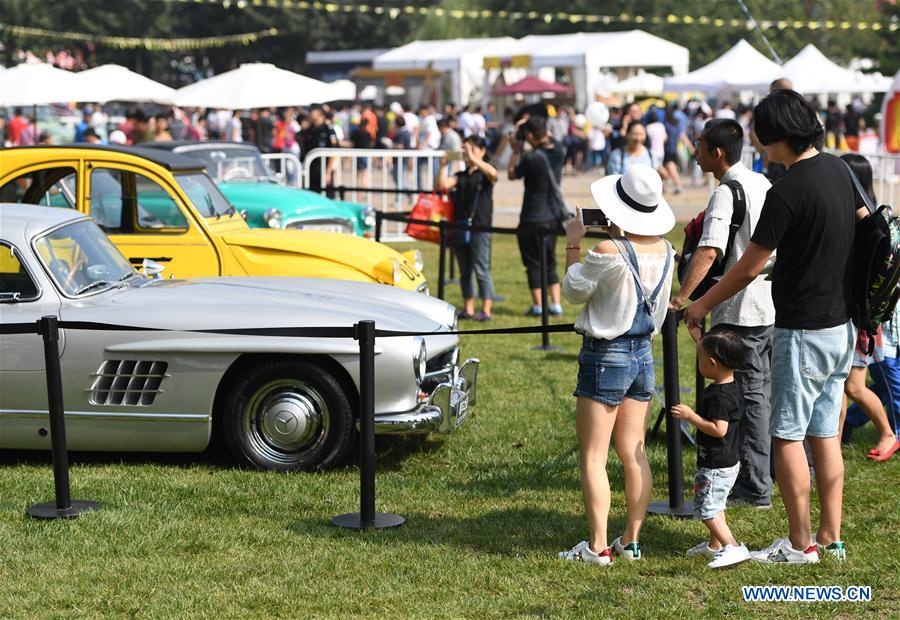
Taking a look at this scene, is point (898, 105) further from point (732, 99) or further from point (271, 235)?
point (732, 99)

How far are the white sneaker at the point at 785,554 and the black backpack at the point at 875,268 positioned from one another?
0.97 meters

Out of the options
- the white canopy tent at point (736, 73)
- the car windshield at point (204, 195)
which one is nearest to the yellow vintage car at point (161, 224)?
the car windshield at point (204, 195)

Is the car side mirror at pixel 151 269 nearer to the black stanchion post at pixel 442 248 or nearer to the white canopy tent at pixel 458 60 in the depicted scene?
the black stanchion post at pixel 442 248

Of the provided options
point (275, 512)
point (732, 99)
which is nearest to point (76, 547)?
point (275, 512)

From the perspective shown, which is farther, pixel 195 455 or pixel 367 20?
pixel 367 20

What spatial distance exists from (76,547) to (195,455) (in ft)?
5.60

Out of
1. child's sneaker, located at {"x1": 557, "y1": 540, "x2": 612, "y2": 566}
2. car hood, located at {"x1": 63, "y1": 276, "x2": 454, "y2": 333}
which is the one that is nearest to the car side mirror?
car hood, located at {"x1": 63, "y1": 276, "x2": 454, "y2": 333}

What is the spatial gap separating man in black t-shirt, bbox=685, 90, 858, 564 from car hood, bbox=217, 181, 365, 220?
29.3 feet

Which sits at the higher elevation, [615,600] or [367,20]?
[367,20]

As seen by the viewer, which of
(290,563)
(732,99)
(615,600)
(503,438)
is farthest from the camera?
(732,99)

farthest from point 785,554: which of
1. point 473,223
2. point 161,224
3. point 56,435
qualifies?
point 473,223

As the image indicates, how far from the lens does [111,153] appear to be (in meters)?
9.59

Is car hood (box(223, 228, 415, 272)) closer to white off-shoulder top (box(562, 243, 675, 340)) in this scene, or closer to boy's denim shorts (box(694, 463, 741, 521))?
white off-shoulder top (box(562, 243, 675, 340))

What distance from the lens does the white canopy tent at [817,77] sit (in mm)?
30891
